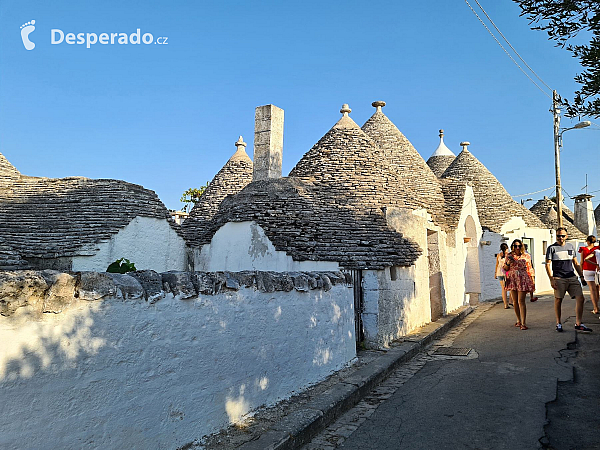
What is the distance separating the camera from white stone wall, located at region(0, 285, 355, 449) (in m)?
2.36

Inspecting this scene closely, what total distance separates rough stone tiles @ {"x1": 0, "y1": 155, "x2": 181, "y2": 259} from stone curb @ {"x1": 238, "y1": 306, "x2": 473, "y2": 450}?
328 inches

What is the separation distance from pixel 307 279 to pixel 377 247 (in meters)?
3.08

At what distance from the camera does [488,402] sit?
4.71m

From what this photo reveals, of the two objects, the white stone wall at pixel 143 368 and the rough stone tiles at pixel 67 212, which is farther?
the rough stone tiles at pixel 67 212

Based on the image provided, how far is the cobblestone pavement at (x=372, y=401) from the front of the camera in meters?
4.01

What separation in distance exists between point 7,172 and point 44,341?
15530mm

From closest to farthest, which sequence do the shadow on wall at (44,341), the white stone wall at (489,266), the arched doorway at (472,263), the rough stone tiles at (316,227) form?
the shadow on wall at (44,341)
the rough stone tiles at (316,227)
the arched doorway at (472,263)
the white stone wall at (489,266)

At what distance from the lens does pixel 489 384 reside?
5.33 meters

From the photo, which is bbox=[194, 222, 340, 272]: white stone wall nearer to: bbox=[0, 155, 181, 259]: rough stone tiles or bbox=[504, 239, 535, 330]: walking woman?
bbox=[0, 155, 181, 259]: rough stone tiles

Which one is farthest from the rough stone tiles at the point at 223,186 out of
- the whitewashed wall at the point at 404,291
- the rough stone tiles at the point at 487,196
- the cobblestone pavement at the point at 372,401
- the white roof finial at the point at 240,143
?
the cobblestone pavement at the point at 372,401

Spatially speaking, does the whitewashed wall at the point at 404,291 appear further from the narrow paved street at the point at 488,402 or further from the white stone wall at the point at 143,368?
the white stone wall at the point at 143,368

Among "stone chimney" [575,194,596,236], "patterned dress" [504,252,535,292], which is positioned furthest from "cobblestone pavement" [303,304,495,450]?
"stone chimney" [575,194,596,236]

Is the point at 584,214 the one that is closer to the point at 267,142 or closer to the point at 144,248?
the point at 267,142

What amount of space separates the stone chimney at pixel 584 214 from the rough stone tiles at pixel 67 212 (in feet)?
85.5
